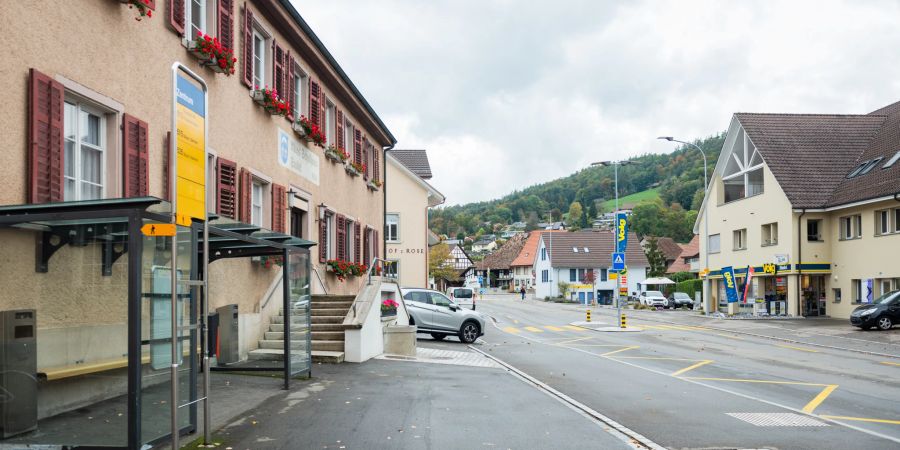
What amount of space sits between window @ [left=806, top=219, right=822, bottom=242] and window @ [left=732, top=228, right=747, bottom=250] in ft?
18.3

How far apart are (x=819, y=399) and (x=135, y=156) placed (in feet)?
37.7

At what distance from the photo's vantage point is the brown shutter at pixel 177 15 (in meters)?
12.3

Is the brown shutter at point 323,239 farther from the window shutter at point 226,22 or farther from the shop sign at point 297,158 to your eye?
the window shutter at point 226,22

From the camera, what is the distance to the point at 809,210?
39812 millimetres

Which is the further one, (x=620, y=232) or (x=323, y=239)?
(x=620, y=232)

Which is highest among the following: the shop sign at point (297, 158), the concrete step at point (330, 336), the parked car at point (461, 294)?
the shop sign at point (297, 158)

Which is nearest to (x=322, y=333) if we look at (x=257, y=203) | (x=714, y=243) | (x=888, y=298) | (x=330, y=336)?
(x=330, y=336)

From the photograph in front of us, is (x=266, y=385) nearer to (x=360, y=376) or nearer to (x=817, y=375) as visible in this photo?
(x=360, y=376)

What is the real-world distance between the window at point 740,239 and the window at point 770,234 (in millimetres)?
2356

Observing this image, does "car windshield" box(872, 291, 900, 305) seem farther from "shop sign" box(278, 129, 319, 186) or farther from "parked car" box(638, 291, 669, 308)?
"parked car" box(638, 291, 669, 308)

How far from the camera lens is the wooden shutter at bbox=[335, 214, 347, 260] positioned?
2372 centimetres

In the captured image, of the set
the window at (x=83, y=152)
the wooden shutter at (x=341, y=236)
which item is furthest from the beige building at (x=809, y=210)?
the window at (x=83, y=152)

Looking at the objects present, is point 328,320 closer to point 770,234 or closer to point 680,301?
point 770,234

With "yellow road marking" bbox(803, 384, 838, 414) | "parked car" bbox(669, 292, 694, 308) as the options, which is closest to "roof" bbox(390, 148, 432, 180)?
"parked car" bbox(669, 292, 694, 308)
